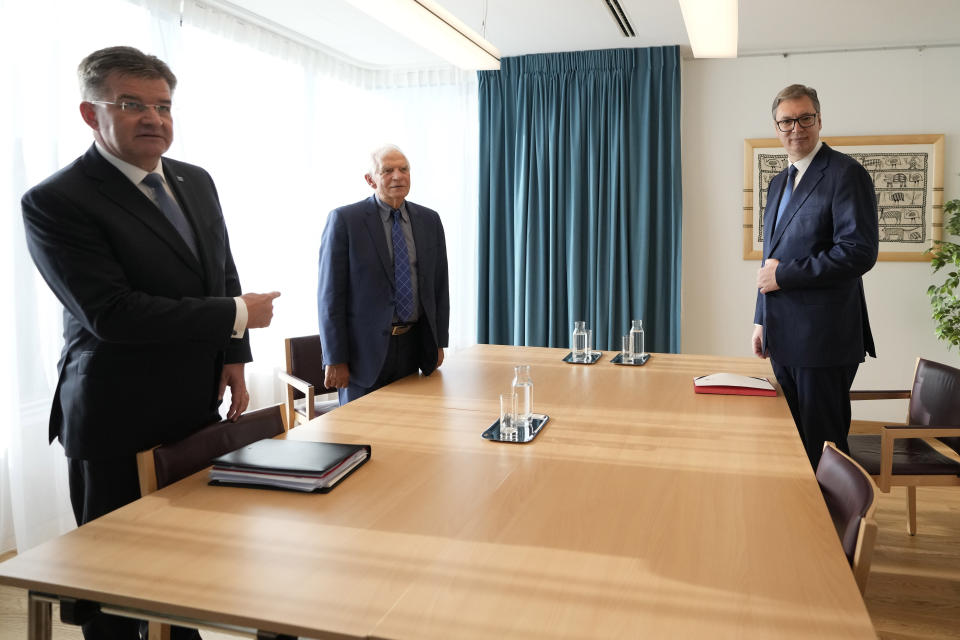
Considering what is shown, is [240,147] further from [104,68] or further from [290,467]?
[290,467]

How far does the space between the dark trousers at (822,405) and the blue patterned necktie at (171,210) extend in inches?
89.7

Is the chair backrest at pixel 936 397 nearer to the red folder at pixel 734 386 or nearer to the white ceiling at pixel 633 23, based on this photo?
the red folder at pixel 734 386

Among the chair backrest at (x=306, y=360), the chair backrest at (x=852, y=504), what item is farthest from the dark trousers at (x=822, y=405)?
the chair backrest at (x=306, y=360)

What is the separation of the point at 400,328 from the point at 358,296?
0.72 feet

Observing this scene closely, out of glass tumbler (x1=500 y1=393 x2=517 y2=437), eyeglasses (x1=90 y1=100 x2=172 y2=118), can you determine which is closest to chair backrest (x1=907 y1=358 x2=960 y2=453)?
glass tumbler (x1=500 y1=393 x2=517 y2=437)

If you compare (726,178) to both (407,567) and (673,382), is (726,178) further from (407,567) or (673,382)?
(407,567)

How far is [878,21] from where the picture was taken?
459 centimetres

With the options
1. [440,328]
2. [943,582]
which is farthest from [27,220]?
[943,582]

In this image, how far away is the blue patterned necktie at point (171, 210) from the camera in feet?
6.74

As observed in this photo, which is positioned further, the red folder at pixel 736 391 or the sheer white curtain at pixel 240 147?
the sheer white curtain at pixel 240 147

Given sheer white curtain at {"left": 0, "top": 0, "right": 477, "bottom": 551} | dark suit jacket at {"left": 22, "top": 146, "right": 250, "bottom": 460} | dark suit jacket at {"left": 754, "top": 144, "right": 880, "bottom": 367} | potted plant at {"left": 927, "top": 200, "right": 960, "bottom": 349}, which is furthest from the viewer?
potted plant at {"left": 927, "top": 200, "right": 960, "bottom": 349}

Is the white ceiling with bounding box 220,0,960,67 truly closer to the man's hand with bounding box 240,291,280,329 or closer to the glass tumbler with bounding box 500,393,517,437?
the man's hand with bounding box 240,291,280,329

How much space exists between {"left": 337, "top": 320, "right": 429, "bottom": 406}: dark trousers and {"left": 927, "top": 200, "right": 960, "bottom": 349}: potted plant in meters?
3.42

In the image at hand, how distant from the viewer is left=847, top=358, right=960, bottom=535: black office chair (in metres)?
2.69
